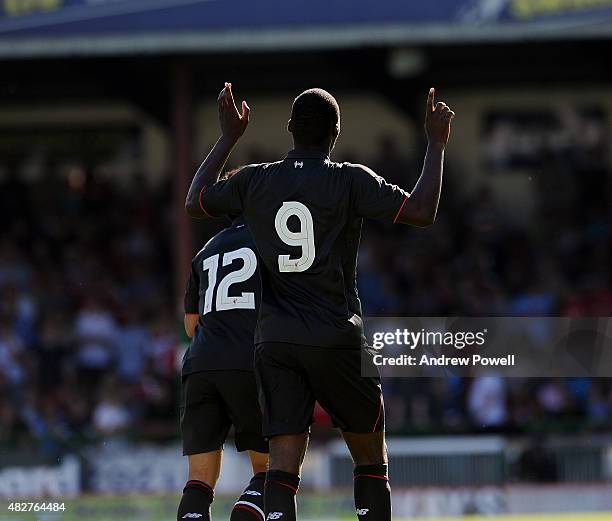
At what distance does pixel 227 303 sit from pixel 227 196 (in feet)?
2.73

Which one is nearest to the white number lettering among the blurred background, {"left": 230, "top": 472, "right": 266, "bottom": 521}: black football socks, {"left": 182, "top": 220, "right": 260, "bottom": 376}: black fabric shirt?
{"left": 182, "top": 220, "right": 260, "bottom": 376}: black fabric shirt

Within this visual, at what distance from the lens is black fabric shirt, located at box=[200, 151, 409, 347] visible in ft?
17.7

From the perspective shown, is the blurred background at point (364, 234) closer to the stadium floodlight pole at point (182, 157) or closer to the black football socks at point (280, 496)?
the stadium floodlight pole at point (182, 157)

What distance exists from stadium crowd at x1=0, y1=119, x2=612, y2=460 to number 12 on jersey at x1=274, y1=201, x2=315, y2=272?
304 inches

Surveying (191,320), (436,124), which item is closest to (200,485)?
(191,320)

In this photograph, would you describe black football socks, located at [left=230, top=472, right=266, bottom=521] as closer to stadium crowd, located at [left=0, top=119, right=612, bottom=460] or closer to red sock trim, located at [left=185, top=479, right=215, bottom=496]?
red sock trim, located at [left=185, top=479, right=215, bottom=496]

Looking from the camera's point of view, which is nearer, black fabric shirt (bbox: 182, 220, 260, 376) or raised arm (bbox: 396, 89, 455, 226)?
raised arm (bbox: 396, 89, 455, 226)

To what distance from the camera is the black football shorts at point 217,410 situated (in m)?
6.23

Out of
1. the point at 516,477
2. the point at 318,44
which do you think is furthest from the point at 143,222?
the point at 516,477

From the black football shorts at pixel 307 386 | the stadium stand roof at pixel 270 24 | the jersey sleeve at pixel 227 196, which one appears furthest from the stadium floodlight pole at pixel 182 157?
the black football shorts at pixel 307 386

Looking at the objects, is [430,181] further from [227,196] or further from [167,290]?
[167,290]

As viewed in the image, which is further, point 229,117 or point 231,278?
point 231,278

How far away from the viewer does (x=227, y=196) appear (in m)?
5.53

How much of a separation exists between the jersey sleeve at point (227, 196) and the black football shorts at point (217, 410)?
3.17ft
